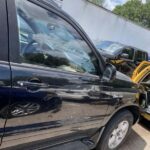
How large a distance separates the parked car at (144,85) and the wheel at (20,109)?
11.7 feet

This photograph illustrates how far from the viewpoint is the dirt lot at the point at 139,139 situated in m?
4.92

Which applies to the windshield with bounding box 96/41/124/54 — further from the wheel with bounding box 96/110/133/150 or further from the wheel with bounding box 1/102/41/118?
the wheel with bounding box 1/102/41/118

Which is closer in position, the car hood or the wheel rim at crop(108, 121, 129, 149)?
the car hood

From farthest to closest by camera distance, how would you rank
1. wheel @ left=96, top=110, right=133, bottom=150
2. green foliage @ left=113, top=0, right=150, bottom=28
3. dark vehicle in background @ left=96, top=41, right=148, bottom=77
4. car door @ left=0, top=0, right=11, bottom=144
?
green foliage @ left=113, top=0, right=150, bottom=28, dark vehicle in background @ left=96, top=41, right=148, bottom=77, wheel @ left=96, top=110, right=133, bottom=150, car door @ left=0, top=0, right=11, bottom=144

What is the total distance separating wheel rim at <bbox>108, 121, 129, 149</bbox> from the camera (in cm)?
418

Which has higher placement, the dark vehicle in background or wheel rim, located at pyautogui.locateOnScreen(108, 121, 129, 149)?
the dark vehicle in background

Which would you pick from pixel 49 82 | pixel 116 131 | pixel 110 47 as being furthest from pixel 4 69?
pixel 110 47

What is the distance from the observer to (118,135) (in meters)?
4.32

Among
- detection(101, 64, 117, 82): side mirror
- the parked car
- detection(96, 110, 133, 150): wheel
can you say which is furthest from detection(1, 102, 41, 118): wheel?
the parked car

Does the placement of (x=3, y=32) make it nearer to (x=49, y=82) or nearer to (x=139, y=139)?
(x=49, y=82)

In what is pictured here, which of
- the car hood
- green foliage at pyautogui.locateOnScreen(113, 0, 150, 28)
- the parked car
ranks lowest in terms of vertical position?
the parked car

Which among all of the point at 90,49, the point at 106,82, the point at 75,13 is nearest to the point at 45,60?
the point at 90,49

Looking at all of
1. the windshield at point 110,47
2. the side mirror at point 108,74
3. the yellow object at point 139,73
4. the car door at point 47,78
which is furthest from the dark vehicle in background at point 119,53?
the car door at point 47,78

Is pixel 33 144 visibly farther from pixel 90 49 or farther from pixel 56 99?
pixel 90 49
